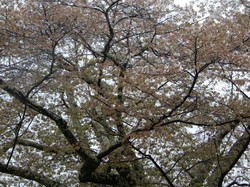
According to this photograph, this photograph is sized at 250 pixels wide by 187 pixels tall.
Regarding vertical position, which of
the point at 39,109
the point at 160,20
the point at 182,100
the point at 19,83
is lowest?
the point at 182,100

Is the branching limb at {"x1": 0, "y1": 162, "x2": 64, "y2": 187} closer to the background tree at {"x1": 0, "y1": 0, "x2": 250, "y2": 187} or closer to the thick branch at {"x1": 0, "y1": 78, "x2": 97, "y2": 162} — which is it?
the background tree at {"x1": 0, "y1": 0, "x2": 250, "y2": 187}

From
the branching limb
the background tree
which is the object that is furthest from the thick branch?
the branching limb

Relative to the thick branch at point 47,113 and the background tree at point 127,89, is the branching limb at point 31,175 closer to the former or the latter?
the background tree at point 127,89

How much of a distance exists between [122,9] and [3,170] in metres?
4.54

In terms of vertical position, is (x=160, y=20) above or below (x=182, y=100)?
above

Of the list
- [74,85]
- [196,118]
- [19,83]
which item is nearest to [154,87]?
[196,118]

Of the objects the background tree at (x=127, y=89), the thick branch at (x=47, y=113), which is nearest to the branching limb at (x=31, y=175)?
the background tree at (x=127, y=89)

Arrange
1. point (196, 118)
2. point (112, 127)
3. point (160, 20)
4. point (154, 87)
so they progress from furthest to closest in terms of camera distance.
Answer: point (160, 20) < point (112, 127) < point (196, 118) < point (154, 87)

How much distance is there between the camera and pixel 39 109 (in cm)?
708

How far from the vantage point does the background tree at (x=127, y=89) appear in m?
6.43

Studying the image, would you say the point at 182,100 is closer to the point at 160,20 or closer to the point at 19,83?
the point at 160,20

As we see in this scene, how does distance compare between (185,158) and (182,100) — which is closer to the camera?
(182,100)

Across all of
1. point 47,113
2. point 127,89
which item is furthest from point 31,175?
point 127,89

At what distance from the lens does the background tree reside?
21.1 ft
